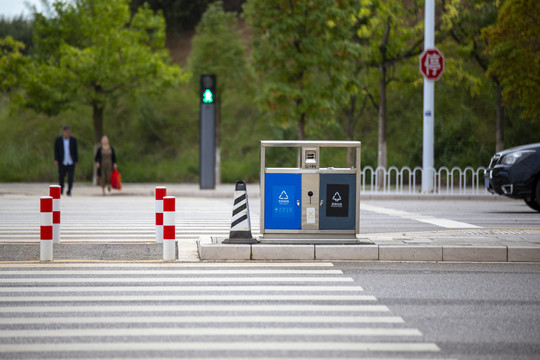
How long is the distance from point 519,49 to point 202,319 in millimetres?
21251

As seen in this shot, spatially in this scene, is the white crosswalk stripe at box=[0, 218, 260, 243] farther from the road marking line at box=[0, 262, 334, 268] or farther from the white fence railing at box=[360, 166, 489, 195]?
the white fence railing at box=[360, 166, 489, 195]

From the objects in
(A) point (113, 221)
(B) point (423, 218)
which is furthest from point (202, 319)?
(B) point (423, 218)

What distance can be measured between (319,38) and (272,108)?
9.56ft

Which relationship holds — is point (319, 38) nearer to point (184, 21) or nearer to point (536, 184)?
point (536, 184)

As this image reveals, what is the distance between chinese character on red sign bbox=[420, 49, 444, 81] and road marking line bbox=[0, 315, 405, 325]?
17.8 meters

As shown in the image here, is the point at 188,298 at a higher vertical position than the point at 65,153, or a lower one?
lower

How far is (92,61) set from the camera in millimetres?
26188

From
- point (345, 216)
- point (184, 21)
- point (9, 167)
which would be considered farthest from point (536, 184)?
point (184, 21)

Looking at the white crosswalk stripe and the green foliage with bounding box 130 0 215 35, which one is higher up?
the green foliage with bounding box 130 0 215 35

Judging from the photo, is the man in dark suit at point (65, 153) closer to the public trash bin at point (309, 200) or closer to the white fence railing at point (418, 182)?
the white fence railing at point (418, 182)

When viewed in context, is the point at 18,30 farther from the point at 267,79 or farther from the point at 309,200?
the point at 309,200

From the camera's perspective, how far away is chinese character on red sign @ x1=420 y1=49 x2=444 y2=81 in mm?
22828

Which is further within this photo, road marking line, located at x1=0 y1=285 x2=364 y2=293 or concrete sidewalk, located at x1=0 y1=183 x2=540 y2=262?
concrete sidewalk, located at x1=0 y1=183 x2=540 y2=262

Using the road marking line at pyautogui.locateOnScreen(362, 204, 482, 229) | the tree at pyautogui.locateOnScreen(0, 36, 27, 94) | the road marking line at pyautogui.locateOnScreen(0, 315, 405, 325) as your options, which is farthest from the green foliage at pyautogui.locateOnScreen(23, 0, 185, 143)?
the road marking line at pyautogui.locateOnScreen(0, 315, 405, 325)
